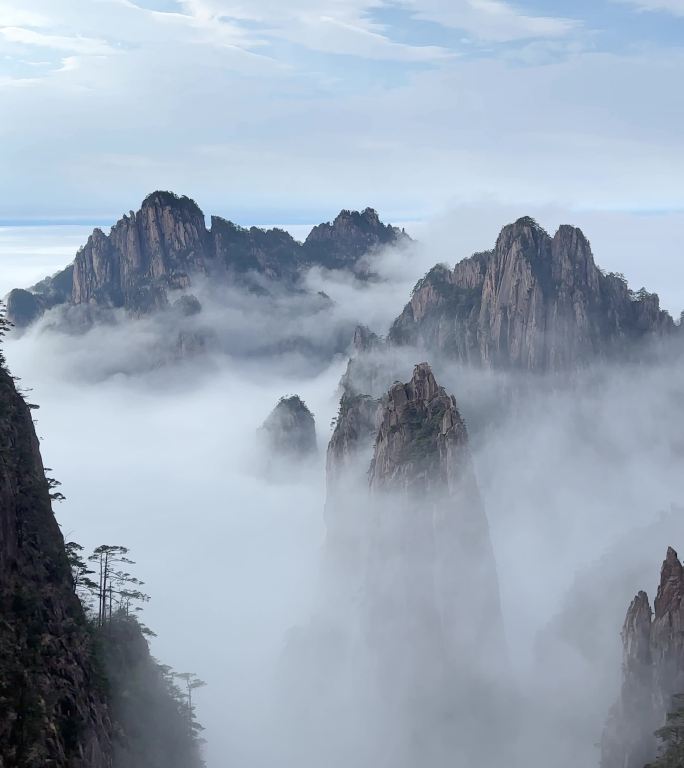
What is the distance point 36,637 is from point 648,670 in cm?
3636

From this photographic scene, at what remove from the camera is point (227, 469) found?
175 meters

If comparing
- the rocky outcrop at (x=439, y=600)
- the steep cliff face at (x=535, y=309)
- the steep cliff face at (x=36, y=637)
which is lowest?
the rocky outcrop at (x=439, y=600)

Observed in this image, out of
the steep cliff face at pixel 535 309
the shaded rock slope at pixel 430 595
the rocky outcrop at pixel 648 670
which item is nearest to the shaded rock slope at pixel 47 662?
the shaded rock slope at pixel 430 595

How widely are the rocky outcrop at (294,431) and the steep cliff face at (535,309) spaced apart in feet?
80.4

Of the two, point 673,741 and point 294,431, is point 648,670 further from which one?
point 294,431

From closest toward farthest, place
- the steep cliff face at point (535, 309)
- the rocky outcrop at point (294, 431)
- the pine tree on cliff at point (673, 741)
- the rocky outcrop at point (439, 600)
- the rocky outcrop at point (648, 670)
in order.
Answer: the pine tree on cliff at point (673, 741) < the rocky outcrop at point (648, 670) < the rocky outcrop at point (439, 600) < the steep cliff face at point (535, 309) < the rocky outcrop at point (294, 431)

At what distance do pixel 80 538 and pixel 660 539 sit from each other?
82735mm

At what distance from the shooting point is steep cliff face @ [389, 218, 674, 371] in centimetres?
14238

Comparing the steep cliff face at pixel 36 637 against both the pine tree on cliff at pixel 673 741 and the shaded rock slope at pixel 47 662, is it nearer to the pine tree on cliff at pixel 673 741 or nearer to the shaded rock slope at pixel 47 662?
the shaded rock slope at pixel 47 662

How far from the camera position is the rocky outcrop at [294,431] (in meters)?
151

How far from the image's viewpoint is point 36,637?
105ft

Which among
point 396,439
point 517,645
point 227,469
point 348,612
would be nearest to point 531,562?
point 517,645

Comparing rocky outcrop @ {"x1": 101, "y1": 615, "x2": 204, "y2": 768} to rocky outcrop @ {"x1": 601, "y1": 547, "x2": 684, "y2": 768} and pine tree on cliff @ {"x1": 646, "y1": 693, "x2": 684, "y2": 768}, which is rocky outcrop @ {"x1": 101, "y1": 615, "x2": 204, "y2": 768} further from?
rocky outcrop @ {"x1": 601, "y1": 547, "x2": 684, "y2": 768}

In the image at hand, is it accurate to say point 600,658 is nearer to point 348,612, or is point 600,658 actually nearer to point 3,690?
point 348,612
